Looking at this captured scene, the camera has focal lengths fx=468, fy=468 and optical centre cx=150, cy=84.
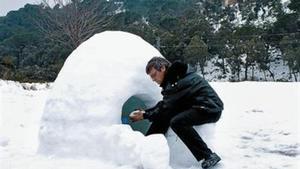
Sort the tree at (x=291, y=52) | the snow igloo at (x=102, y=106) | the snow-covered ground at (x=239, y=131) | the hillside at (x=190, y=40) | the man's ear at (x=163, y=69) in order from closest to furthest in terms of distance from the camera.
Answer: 1. the man's ear at (x=163, y=69)
2. the snow igloo at (x=102, y=106)
3. the snow-covered ground at (x=239, y=131)
4. the hillside at (x=190, y=40)
5. the tree at (x=291, y=52)

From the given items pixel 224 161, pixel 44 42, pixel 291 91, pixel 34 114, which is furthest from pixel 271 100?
pixel 44 42

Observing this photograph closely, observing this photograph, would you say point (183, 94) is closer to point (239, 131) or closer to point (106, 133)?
point (106, 133)

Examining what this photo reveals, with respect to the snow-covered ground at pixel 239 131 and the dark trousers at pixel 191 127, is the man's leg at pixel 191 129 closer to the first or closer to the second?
the dark trousers at pixel 191 127

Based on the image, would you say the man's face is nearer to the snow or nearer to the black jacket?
the black jacket

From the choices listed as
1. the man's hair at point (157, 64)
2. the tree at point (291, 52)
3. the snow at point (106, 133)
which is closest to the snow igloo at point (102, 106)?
the snow at point (106, 133)

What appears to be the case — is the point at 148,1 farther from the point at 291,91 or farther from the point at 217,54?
the point at 291,91

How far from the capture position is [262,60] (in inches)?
1113

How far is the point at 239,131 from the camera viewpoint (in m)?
6.19

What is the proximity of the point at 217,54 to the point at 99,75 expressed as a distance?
26.8 metres

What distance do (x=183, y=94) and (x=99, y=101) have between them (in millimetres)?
791

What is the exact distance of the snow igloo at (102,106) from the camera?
12.9 ft

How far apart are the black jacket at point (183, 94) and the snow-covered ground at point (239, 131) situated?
51 centimetres

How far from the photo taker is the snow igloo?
3.93 meters

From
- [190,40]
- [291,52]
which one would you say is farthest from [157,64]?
[190,40]
